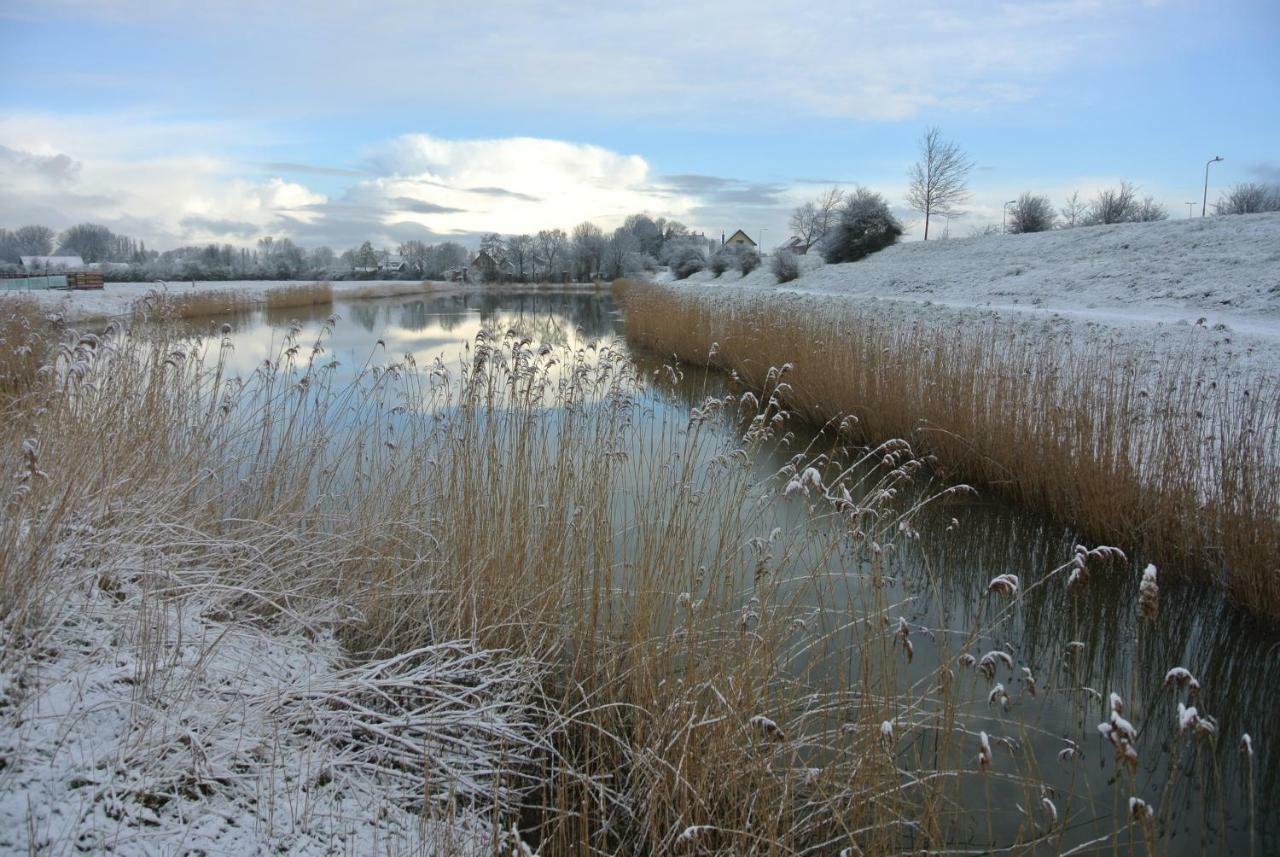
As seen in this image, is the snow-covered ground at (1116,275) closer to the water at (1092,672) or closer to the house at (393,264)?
the water at (1092,672)

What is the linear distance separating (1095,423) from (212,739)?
6.29m

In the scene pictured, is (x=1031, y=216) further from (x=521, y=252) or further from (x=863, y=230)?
(x=521, y=252)

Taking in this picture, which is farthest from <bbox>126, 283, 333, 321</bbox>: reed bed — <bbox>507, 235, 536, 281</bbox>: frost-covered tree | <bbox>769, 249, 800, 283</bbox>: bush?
<bbox>507, 235, 536, 281</bbox>: frost-covered tree

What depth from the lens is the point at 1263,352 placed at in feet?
25.9

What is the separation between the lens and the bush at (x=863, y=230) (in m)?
31.5

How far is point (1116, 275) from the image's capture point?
15.4 meters

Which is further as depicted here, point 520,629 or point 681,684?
point 520,629

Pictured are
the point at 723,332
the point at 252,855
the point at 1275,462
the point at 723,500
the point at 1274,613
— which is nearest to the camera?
the point at 252,855

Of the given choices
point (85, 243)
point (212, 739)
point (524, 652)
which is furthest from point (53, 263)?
point (212, 739)

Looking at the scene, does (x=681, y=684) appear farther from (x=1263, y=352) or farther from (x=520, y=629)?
(x=1263, y=352)

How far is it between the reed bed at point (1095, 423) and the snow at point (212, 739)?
Result: 2475 millimetres

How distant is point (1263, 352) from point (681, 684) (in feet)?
27.4

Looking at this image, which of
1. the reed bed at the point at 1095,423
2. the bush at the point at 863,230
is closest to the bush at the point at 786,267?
the bush at the point at 863,230

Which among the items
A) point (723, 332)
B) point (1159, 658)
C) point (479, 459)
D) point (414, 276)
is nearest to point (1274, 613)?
point (1159, 658)
